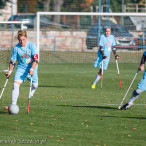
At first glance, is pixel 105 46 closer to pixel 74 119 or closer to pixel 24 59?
pixel 24 59

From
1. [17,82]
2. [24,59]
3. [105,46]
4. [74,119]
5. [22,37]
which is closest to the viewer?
[74,119]

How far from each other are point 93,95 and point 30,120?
4874 millimetres

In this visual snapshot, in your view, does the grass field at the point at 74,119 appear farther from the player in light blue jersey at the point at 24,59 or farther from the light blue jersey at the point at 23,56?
the light blue jersey at the point at 23,56

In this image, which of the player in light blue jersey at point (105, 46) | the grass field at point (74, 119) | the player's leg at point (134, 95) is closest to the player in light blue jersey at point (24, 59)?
the grass field at point (74, 119)

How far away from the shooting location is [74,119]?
9844mm

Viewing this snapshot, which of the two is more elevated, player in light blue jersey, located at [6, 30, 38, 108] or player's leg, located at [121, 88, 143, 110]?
player in light blue jersey, located at [6, 30, 38, 108]

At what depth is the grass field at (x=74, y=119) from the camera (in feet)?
25.9

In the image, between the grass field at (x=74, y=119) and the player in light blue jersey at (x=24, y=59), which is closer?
the grass field at (x=74, y=119)

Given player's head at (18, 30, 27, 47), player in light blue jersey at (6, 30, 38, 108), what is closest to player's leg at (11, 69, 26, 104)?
player in light blue jersey at (6, 30, 38, 108)

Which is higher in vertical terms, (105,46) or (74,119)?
(105,46)

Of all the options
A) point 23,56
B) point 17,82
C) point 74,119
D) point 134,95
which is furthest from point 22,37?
point 134,95

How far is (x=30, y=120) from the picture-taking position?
31.6 ft

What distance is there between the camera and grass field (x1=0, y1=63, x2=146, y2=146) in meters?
7.91

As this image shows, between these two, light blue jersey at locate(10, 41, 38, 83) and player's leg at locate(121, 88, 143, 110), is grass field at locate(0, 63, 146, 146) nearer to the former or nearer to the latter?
player's leg at locate(121, 88, 143, 110)
